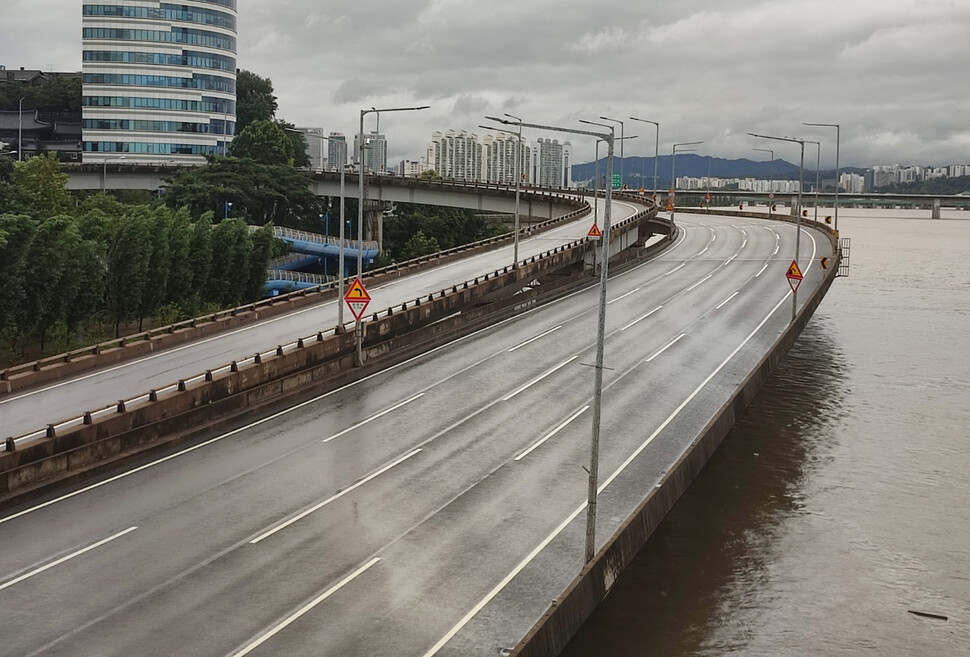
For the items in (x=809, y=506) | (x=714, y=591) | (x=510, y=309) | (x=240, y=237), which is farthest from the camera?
(x=240, y=237)

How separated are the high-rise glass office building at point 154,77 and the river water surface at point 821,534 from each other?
4104 inches

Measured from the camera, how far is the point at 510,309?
60.5m

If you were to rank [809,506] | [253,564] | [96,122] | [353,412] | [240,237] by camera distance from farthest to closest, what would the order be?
[96,122], [240,237], [353,412], [809,506], [253,564]

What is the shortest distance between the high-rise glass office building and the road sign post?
3897 inches

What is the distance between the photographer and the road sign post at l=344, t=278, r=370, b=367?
43.9 metres

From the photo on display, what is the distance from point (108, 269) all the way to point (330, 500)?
39750 mm

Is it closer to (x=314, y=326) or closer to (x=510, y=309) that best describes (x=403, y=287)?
(x=510, y=309)

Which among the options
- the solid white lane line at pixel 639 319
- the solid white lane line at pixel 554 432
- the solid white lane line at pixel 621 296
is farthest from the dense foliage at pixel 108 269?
the solid white lane line at pixel 554 432

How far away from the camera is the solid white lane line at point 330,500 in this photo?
88.3 feet

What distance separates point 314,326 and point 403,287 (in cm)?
1150

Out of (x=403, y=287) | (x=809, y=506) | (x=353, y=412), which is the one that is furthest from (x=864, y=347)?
(x=353, y=412)

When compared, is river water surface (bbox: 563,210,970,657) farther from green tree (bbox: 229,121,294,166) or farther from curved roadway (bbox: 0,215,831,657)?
green tree (bbox: 229,121,294,166)

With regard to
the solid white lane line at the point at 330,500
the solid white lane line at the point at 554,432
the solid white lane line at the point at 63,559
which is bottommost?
the solid white lane line at the point at 63,559

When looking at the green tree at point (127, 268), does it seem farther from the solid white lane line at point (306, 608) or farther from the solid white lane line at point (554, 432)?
the solid white lane line at point (306, 608)
